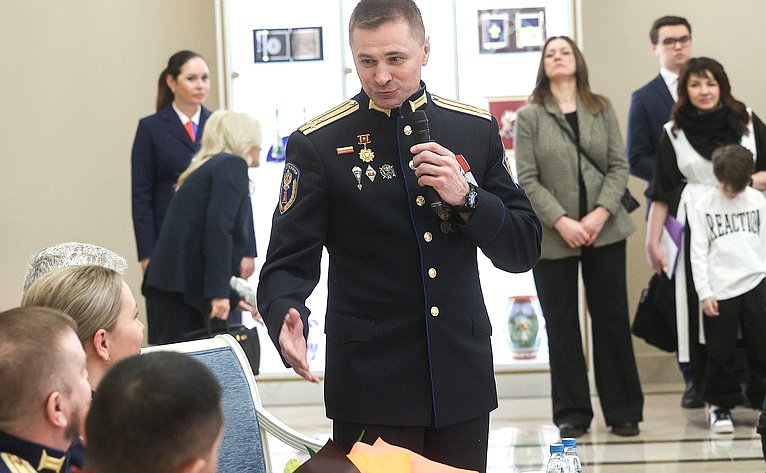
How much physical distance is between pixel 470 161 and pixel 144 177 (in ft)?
11.0

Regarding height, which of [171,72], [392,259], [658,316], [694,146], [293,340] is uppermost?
[171,72]

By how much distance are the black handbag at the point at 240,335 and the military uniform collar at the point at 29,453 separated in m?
2.68

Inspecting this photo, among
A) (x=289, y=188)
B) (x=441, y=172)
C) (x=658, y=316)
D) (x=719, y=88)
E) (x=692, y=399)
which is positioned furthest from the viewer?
(x=692, y=399)

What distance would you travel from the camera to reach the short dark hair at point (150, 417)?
1.31 metres

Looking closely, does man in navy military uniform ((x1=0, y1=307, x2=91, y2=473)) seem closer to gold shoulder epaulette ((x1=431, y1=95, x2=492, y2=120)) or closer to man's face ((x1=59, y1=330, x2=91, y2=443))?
man's face ((x1=59, y1=330, x2=91, y2=443))

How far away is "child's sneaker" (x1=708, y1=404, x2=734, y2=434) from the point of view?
5.09 metres

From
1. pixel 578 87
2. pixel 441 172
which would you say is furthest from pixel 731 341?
pixel 441 172

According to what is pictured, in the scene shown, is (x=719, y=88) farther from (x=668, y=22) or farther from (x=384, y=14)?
Answer: (x=384, y=14)

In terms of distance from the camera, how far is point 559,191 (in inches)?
199

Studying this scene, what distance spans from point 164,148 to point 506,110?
1.86 m

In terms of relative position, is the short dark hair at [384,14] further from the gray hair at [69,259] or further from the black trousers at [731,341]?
the black trousers at [731,341]

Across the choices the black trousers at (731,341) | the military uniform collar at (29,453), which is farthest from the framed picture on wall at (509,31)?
the military uniform collar at (29,453)

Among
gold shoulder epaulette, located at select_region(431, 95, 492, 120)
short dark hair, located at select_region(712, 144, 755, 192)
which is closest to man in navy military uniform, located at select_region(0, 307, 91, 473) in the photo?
gold shoulder epaulette, located at select_region(431, 95, 492, 120)

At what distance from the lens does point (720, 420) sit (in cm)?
513
